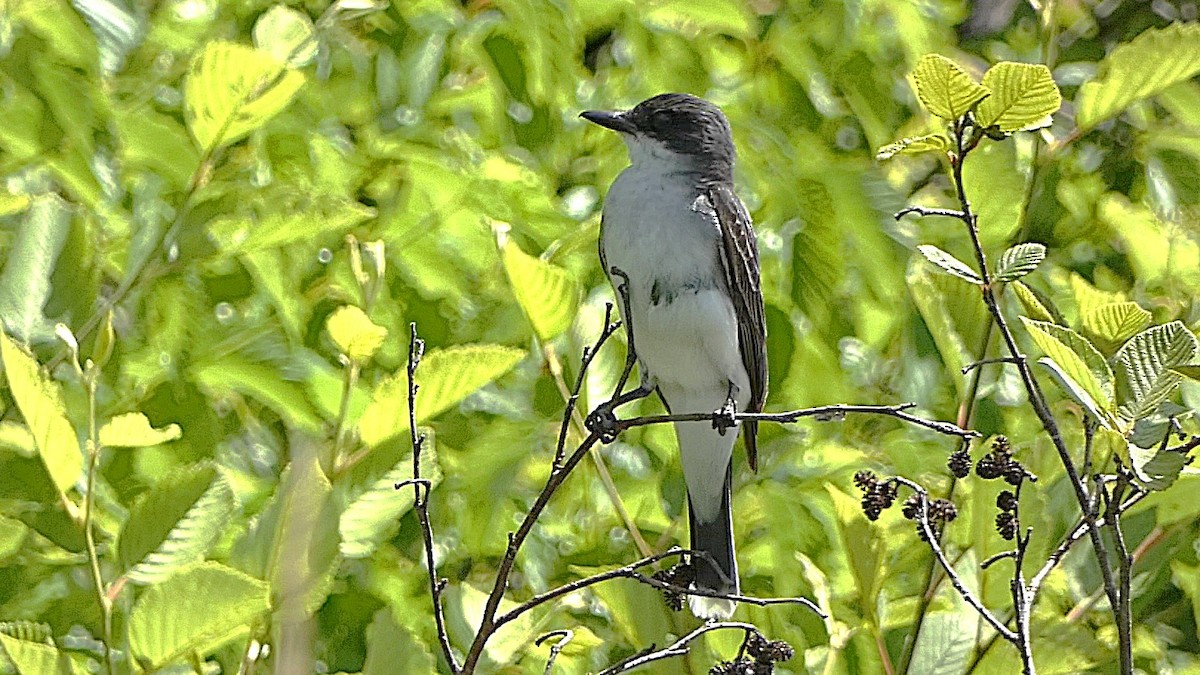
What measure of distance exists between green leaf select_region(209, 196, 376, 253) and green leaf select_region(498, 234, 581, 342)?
0.90 ft

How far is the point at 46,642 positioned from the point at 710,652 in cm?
88

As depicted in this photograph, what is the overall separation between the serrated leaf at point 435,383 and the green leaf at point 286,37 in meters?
0.64

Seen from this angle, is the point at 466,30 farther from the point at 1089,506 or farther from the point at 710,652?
the point at 1089,506

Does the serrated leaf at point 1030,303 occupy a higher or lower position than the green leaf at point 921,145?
lower

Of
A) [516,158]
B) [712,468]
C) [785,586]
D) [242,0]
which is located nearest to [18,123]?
[242,0]

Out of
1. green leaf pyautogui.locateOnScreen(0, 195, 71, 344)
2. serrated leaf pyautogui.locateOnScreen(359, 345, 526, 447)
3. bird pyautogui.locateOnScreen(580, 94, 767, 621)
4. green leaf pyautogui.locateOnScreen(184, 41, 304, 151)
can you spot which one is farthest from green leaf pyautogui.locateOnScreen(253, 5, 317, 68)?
serrated leaf pyautogui.locateOnScreen(359, 345, 526, 447)

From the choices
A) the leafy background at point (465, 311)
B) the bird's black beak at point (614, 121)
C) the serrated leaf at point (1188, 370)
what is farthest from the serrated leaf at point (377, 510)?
the bird's black beak at point (614, 121)

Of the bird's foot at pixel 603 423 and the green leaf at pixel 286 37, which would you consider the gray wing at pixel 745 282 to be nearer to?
the bird's foot at pixel 603 423

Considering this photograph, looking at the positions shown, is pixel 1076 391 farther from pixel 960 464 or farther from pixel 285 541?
pixel 285 541

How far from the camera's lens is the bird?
100 inches

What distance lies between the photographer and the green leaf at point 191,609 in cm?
158

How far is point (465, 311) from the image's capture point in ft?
8.55

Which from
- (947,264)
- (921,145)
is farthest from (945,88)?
(947,264)

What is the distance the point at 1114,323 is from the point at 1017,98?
0.92 ft
